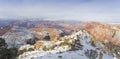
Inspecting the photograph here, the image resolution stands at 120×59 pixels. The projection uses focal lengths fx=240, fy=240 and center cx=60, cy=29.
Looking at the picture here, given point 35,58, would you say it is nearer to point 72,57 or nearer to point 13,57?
point 72,57

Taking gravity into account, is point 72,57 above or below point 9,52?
below

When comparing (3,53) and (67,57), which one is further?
(67,57)

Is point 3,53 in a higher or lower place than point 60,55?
higher

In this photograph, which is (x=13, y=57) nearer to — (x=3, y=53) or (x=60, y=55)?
(x=3, y=53)

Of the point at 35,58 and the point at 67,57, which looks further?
the point at 67,57

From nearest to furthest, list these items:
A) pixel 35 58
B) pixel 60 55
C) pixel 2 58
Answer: pixel 2 58, pixel 35 58, pixel 60 55

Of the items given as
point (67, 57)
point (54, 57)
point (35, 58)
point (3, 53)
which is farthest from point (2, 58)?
point (67, 57)

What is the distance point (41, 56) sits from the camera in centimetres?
17600

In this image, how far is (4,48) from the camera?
77.1 meters

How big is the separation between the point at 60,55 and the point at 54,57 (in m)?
9.99

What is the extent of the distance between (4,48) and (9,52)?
2.10 m

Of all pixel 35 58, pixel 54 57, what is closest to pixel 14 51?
pixel 35 58

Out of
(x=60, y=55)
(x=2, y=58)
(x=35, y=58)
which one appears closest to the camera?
(x=2, y=58)

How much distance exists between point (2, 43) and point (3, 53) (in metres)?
3.23
